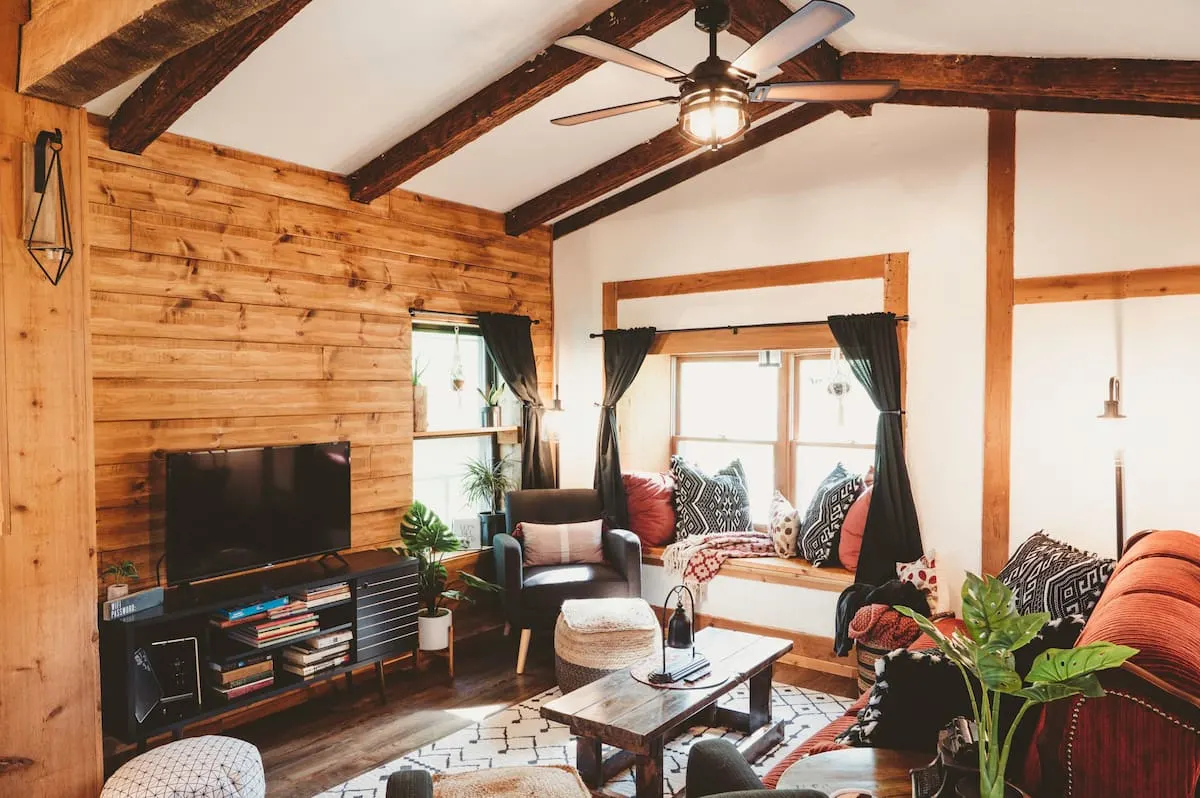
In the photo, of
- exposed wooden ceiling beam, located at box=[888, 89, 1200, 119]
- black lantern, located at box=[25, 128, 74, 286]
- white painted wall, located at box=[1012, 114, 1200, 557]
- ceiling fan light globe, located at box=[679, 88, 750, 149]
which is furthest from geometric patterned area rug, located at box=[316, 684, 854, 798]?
exposed wooden ceiling beam, located at box=[888, 89, 1200, 119]

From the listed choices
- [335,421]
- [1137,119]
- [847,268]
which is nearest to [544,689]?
[335,421]

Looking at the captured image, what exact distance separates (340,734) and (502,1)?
129 inches

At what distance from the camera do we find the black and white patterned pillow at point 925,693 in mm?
2109

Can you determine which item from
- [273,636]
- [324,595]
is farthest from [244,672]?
[324,595]

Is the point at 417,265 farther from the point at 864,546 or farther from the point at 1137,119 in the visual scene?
the point at 1137,119

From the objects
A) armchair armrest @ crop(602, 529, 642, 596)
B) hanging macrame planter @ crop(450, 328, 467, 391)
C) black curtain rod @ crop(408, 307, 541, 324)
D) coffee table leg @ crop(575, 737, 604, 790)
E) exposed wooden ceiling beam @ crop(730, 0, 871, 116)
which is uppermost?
exposed wooden ceiling beam @ crop(730, 0, 871, 116)

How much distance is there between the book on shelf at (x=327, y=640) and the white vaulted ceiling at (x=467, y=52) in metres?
2.40

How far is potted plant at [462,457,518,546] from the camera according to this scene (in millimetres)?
5188

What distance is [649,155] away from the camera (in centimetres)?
487

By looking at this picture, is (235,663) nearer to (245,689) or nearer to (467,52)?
(245,689)

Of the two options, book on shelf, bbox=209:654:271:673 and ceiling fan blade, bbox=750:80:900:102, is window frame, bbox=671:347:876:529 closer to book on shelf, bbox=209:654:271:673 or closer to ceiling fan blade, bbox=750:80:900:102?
ceiling fan blade, bbox=750:80:900:102

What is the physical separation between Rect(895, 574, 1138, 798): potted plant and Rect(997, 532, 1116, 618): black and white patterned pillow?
1.30 metres

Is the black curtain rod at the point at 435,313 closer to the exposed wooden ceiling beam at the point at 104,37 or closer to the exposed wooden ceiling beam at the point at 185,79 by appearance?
the exposed wooden ceiling beam at the point at 185,79

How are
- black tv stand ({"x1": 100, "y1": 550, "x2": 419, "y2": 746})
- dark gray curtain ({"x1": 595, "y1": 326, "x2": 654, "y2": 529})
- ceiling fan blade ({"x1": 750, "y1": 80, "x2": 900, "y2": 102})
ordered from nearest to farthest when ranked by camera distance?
1. ceiling fan blade ({"x1": 750, "y1": 80, "x2": 900, "y2": 102})
2. black tv stand ({"x1": 100, "y1": 550, "x2": 419, "y2": 746})
3. dark gray curtain ({"x1": 595, "y1": 326, "x2": 654, "y2": 529})
